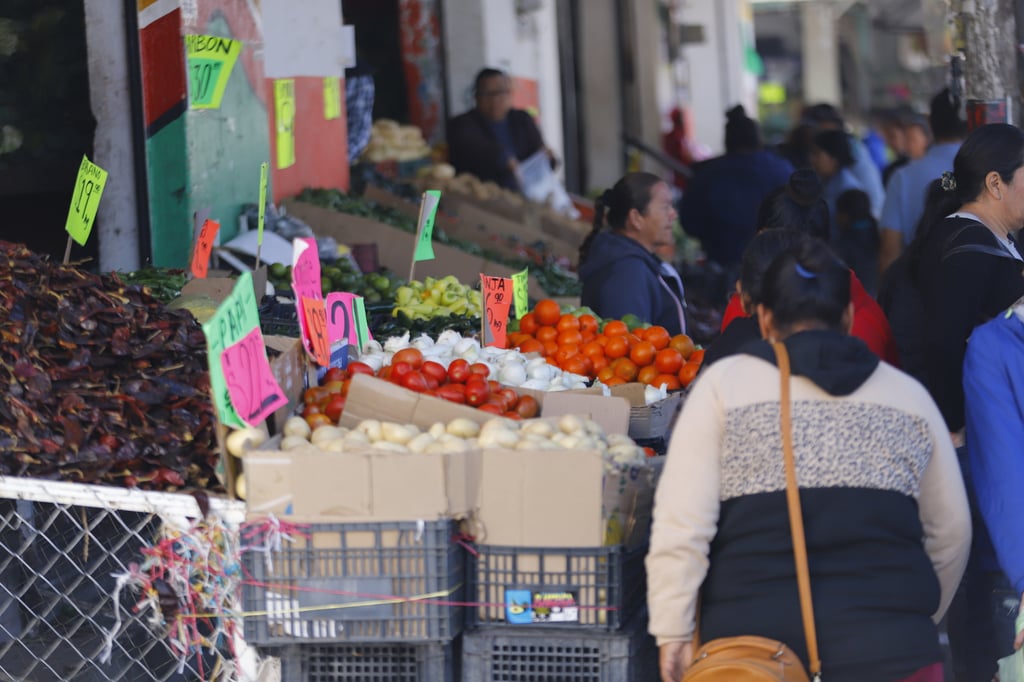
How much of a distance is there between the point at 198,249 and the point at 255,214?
87.3 inches

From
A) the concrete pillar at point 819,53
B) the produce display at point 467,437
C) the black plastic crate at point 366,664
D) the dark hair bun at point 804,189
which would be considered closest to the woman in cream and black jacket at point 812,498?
the produce display at point 467,437

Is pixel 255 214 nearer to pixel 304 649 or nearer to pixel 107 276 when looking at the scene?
pixel 107 276

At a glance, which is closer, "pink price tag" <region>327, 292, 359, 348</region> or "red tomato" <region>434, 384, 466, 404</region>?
"red tomato" <region>434, 384, 466, 404</region>

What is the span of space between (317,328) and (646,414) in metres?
1.05

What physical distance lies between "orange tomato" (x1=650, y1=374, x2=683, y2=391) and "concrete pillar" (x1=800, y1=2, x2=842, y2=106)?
117 ft

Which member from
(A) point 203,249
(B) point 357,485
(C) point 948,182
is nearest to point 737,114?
(C) point 948,182

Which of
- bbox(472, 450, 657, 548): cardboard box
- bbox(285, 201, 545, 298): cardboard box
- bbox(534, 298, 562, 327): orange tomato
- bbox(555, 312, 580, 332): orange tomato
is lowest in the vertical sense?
bbox(472, 450, 657, 548): cardboard box

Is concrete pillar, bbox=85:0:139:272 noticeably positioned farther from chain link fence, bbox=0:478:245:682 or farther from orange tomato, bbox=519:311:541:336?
chain link fence, bbox=0:478:245:682

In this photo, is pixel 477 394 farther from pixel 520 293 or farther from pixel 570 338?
pixel 520 293

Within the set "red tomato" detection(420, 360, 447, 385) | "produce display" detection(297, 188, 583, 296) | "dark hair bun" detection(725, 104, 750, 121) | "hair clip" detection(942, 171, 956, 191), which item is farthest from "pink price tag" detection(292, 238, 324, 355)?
"dark hair bun" detection(725, 104, 750, 121)

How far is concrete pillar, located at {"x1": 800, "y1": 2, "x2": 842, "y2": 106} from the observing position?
131 ft

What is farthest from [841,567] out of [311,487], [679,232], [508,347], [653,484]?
[679,232]

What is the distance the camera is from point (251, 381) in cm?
352

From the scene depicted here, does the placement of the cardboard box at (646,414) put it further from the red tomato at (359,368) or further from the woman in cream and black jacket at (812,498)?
the woman in cream and black jacket at (812,498)
